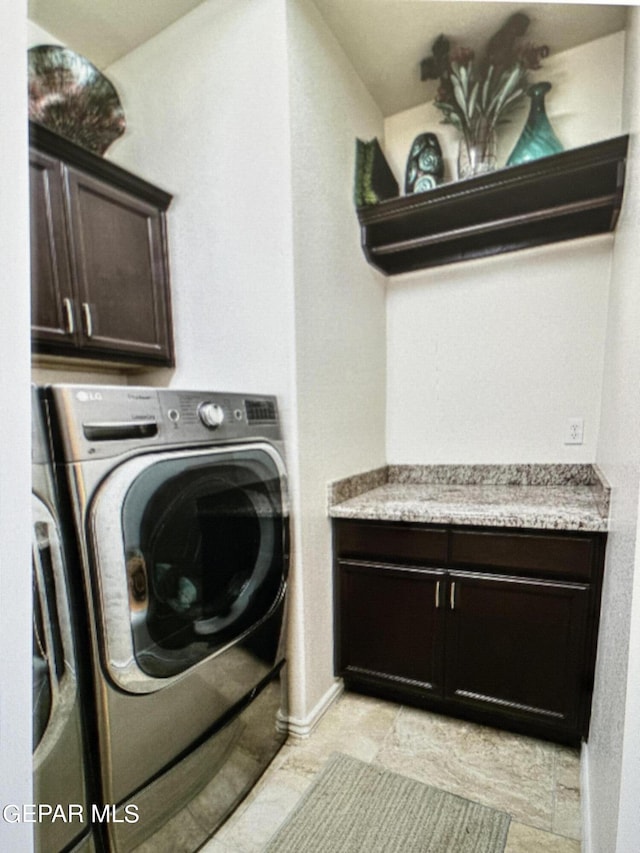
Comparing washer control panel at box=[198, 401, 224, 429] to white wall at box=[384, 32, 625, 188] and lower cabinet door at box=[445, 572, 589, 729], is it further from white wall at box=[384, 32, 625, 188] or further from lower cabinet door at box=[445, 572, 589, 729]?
white wall at box=[384, 32, 625, 188]

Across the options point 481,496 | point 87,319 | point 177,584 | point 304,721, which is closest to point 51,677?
point 177,584

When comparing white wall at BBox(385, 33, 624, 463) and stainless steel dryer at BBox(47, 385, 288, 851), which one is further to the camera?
white wall at BBox(385, 33, 624, 463)

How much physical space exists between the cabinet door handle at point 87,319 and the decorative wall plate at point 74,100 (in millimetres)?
525

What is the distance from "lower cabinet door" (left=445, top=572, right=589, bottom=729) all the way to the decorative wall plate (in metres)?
1.95

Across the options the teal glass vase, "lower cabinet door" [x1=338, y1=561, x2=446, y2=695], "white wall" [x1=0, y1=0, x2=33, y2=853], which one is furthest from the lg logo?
the teal glass vase

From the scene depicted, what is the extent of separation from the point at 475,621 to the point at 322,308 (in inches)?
48.6

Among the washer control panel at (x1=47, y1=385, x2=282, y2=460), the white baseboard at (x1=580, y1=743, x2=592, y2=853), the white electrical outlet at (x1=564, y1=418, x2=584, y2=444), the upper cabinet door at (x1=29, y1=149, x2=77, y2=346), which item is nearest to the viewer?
the washer control panel at (x1=47, y1=385, x2=282, y2=460)

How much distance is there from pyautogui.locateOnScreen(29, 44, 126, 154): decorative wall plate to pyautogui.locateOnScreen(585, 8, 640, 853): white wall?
1538mm

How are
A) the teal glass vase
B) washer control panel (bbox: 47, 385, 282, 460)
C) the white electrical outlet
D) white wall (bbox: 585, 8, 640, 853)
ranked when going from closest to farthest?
white wall (bbox: 585, 8, 640, 853) < washer control panel (bbox: 47, 385, 282, 460) < the teal glass vase < the white electrical outlet

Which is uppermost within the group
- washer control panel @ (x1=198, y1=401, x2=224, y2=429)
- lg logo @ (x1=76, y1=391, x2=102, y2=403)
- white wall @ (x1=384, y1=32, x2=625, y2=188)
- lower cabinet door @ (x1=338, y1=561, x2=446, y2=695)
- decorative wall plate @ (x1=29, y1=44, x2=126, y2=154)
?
white wall @ (x1=384, y1=32, x2=625, y2=188)

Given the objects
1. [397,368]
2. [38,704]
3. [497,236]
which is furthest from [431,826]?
[497,236]

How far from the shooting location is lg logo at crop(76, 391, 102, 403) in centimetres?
76

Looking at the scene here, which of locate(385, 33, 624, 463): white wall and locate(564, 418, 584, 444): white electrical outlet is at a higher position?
locate(385, 33, 624, 463): white wall

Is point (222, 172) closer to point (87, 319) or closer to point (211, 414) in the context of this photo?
point (87, 319)
